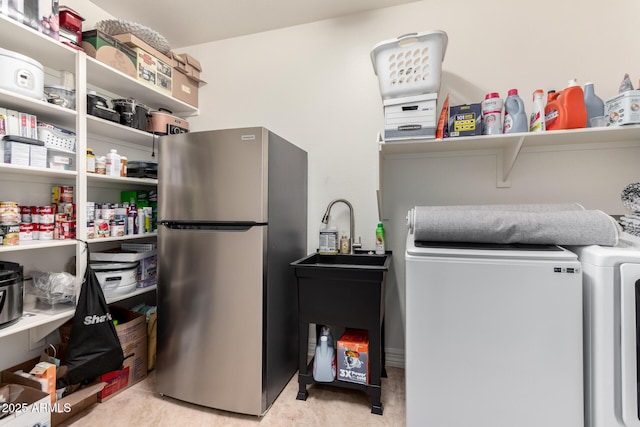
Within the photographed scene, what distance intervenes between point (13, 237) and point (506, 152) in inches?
107

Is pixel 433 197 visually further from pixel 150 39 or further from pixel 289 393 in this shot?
pixel 150 39

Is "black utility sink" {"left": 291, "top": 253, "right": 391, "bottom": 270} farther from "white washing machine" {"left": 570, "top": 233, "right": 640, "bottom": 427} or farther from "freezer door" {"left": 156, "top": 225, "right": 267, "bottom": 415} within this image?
"white washing machine" {"left": 570, "top": 233, "right": 640, "bottom": 427}

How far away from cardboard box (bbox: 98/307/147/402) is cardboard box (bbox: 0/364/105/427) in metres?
0.09

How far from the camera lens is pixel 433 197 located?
2006 millimetres

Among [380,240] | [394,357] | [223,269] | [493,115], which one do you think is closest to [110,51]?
[223,269]

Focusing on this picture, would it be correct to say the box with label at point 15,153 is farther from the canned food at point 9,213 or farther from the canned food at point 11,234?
the canned food at point 11,234

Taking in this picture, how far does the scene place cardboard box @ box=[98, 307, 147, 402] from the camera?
179cm

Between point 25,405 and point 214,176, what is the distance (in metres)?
1.32

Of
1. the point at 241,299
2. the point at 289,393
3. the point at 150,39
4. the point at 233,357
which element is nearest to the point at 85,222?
the point at 241,299

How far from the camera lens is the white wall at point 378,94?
1.74 m

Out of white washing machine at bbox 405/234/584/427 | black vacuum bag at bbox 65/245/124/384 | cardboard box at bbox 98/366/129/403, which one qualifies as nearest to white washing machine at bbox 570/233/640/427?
white washing machine at bbox 405/234/584/427

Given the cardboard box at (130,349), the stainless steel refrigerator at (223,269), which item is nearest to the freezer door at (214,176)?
the stainless steel refrigerator at (223,269)

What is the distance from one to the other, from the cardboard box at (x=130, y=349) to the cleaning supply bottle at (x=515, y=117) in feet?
8.15

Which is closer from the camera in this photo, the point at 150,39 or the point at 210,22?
the point at 150,39
